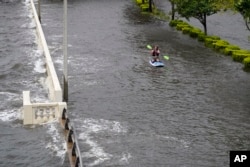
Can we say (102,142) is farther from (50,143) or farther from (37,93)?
(37,93)

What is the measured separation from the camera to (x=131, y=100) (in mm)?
28484

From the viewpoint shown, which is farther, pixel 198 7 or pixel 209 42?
pixel 198 7

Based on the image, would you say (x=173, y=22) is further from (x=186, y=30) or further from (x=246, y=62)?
(x=246, y=62)

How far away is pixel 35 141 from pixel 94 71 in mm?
13585

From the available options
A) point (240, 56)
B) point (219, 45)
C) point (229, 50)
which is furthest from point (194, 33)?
point (240, 56)

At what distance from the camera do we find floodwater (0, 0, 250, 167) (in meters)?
21.1

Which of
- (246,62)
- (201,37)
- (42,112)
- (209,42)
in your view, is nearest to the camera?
(42,112)

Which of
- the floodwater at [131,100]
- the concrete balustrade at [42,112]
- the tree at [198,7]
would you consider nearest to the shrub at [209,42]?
the floodwater at [131,100]

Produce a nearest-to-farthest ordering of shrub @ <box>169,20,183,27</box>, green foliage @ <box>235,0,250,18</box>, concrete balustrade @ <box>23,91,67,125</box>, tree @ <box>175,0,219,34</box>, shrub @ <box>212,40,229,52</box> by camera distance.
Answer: concrete balustrade @ <box>23,91,67,125</box>, green foliage @ <box>235,0,250,18</box>, shrub @ <box>212,40,229,52</box>, tree @ <box>175,0,219,34</box>, shrub @ <box>169,20,183,27</box>

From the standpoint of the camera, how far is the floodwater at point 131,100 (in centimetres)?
2109

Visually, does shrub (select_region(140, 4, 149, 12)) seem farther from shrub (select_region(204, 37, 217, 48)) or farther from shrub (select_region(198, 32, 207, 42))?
shrub (select_region(204, 37, 217, 48))

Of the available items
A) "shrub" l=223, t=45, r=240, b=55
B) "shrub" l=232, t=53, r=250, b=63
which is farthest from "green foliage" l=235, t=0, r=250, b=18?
"shrub" l=223, t=45, r=240, b=55

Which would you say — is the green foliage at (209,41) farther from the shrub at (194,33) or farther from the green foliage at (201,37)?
the shrub at (194,33)

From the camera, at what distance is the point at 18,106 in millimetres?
26922
